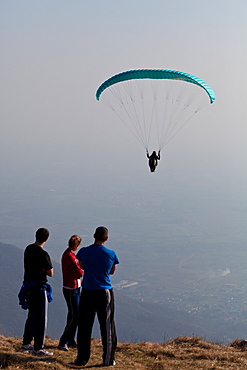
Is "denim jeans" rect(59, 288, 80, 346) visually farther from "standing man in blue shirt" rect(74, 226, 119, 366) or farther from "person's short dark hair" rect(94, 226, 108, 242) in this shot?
"person's short dark hair" rect(94, 226, 108, 242)

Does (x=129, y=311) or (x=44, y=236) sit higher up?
(x=44, y=236)

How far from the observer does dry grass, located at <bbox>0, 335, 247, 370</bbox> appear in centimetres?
949

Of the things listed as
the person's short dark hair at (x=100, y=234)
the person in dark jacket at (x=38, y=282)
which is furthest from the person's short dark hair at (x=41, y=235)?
the person's short dark hair at (x=100, y=234)

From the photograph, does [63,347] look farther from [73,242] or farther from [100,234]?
[100,234]

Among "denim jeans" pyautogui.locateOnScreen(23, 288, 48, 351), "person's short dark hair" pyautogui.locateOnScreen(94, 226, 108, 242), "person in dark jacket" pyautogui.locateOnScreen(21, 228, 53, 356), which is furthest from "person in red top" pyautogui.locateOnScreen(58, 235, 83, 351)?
"person's short dark hair" pyautogui.locateOnScreen(94, 226, 108, 242)

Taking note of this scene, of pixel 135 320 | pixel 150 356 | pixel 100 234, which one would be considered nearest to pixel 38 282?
pixel 100 234

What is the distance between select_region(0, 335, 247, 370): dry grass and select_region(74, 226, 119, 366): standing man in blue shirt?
40cm

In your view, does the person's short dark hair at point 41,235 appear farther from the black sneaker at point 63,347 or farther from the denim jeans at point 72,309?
the black sneaker at point 63,347

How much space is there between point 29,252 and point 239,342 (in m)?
6.81

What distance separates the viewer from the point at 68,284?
35.0 ft

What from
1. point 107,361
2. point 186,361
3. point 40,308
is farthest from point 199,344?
point 40,308

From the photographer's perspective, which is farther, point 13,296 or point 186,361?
point 13,296

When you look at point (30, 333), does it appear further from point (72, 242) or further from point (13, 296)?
point (13, 296)

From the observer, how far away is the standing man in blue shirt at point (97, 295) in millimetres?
9508
